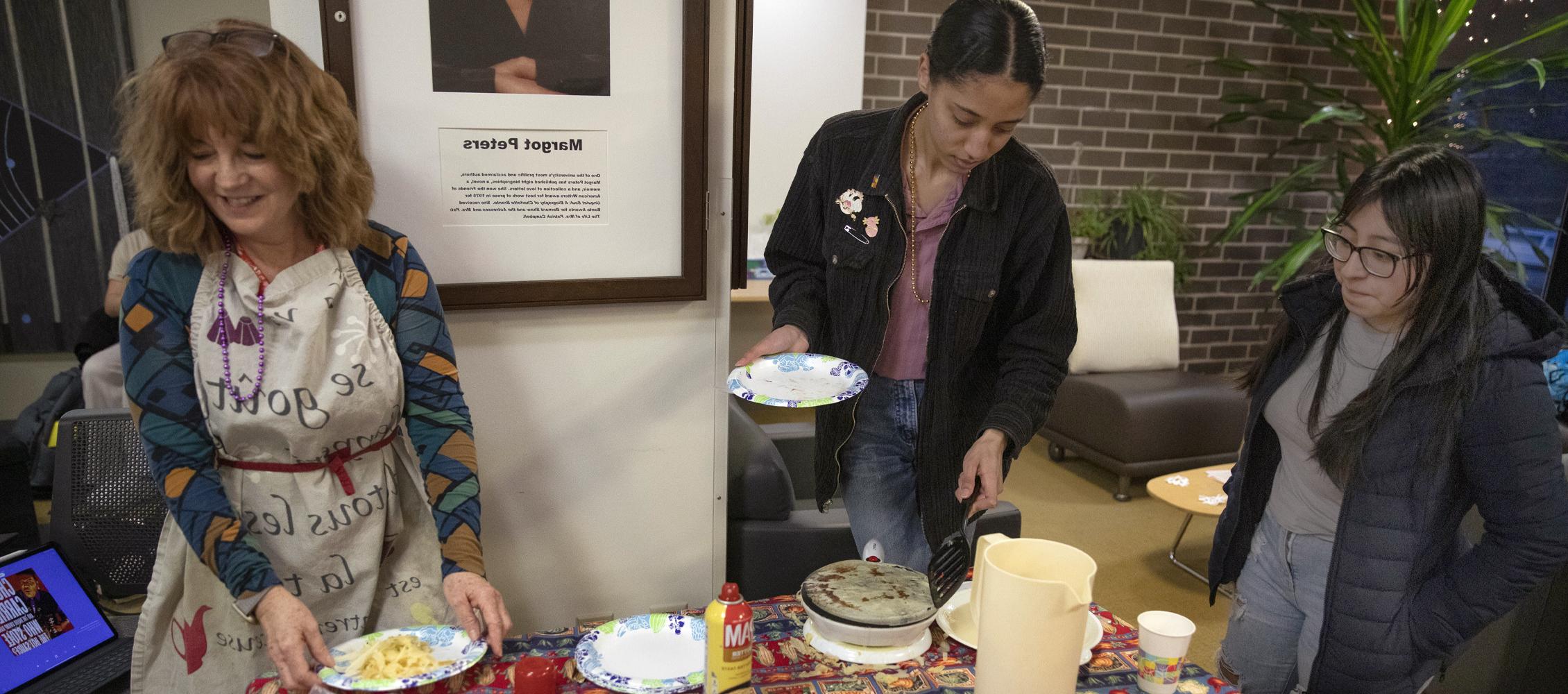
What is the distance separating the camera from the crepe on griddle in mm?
1244

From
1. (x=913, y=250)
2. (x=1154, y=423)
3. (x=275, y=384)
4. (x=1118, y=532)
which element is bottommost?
(x=1118, y=532)

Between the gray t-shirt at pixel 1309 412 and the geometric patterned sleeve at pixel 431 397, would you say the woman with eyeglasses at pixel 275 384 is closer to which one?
the geometric patterned sleeve at pixel 431 397

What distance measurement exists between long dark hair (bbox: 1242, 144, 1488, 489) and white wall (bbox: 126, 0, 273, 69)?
414cm

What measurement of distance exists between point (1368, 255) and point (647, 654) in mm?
1248

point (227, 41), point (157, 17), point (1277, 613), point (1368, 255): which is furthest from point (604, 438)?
point (157, 17)

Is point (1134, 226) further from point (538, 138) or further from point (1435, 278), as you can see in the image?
point (538, 138)

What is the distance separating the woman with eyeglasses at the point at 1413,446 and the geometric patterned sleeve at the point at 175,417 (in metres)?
1.59

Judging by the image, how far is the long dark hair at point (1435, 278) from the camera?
4.50ft

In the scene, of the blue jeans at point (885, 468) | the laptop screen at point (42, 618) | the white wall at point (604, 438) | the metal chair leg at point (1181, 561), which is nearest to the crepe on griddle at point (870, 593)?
the blue jeans at point (885, 468)

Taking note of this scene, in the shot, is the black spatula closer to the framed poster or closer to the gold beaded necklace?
the gold beaded necklace

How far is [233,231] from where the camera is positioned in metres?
1.26

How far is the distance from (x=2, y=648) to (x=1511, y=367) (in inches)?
99.0

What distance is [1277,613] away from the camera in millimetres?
1596

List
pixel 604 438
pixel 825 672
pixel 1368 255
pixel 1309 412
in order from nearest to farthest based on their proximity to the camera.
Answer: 1. pixel 825 672
2. pixel 1368 255
3. pixel 1309 412
4. pixel 604 438
